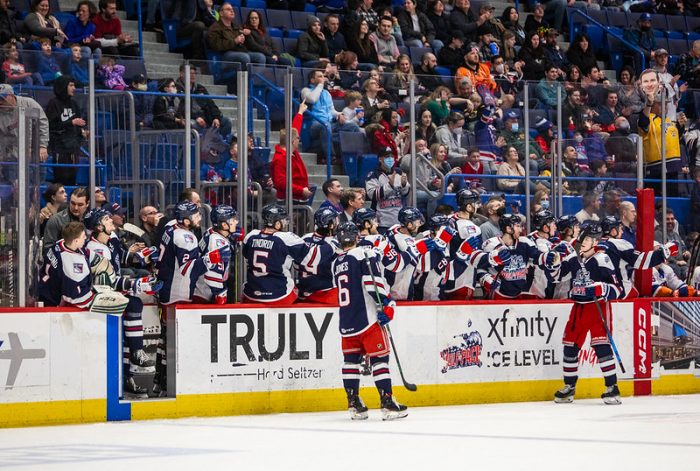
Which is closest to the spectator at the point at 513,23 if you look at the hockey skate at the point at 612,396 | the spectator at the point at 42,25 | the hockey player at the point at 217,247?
the spectator at the point at 42,25

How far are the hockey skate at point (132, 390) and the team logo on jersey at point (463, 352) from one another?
2739 mm

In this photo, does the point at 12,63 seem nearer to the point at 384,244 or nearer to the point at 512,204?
the point at 384,244

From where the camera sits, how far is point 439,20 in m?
17.3

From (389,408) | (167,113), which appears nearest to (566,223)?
(389,408)

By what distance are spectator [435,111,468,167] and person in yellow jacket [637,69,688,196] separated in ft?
7.08

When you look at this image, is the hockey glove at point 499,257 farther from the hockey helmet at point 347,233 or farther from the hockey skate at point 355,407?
the hockey skate at point 355,407

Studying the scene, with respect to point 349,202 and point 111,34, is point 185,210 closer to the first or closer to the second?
point 349,202

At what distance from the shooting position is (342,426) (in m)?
9.51

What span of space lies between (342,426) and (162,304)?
1.96 meters

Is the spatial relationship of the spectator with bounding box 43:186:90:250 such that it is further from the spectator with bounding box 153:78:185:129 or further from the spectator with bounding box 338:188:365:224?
the spectator with bounding box 338:188:365:224

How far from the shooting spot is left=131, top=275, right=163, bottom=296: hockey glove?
1014 cm

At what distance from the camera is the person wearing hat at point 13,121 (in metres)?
9.84

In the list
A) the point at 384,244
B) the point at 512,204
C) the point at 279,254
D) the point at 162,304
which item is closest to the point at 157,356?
the point at 162,304

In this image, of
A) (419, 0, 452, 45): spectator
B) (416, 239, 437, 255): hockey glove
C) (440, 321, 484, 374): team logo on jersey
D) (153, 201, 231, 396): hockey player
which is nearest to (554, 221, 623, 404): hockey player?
(440, 321, 484, 374): team logo on jersey
